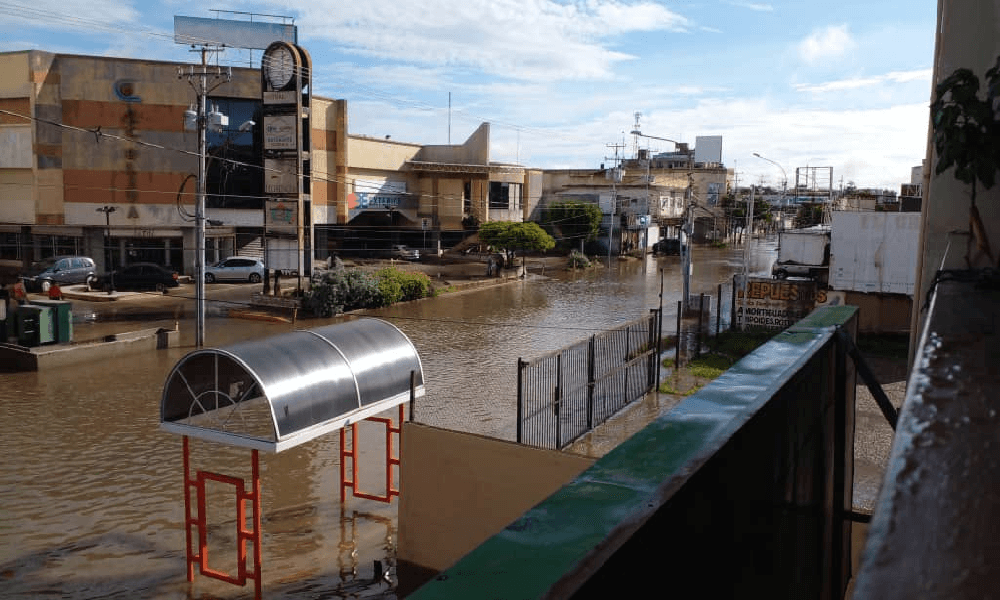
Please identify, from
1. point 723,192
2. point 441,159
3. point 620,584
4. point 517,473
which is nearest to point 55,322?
point 517,473

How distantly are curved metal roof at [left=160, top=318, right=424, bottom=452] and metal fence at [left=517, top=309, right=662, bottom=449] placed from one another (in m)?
1.80

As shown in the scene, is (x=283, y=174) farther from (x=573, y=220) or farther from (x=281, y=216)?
(x=573, y=220)

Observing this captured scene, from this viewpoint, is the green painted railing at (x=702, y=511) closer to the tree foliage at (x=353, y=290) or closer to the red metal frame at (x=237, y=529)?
the red metal frame at (x=237, y=529)

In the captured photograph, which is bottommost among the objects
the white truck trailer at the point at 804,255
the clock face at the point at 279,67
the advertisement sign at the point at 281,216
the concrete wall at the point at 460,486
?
the concrete wall at the point at 460,486

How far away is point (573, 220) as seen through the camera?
55.1 meters

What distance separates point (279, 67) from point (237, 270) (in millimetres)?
9125

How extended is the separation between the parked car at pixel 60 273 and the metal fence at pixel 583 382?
24676 millimetres

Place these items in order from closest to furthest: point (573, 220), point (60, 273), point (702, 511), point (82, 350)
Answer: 1. point (702, 511)
2. point (82, 350)
3. point (60, 273)
4. point (573, 220)

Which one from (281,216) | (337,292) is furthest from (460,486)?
(281,216)

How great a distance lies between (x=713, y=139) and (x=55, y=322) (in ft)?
111

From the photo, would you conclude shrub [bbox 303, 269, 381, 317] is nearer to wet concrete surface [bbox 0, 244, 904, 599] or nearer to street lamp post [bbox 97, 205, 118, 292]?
wet concrete surface [bbox 0, 244, 904, 599]

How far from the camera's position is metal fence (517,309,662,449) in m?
12.5

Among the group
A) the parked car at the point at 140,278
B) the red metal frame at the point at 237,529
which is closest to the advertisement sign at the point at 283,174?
the parked car at the point at 140,278

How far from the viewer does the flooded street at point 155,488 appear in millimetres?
9633
